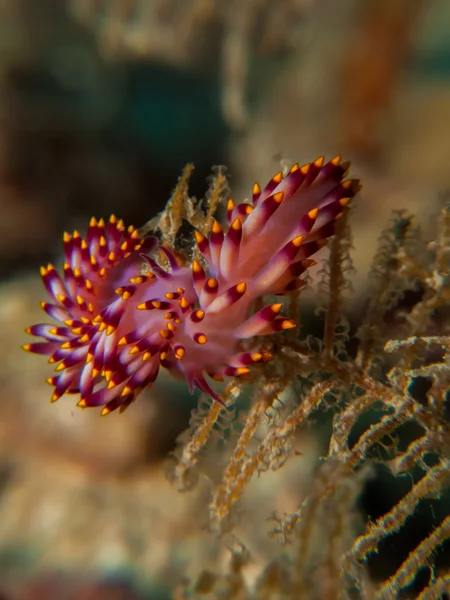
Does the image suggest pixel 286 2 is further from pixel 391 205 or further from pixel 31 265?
pixel 31 265

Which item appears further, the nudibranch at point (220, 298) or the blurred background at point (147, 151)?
the blurred background at point (147, 151)

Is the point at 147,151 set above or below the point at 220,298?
Result: above

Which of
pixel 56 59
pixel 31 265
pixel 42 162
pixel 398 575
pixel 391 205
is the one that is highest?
pixel 56 59

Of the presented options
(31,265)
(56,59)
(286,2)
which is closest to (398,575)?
(31,265)

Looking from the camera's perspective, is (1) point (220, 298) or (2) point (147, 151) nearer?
(1) point (220, 298)

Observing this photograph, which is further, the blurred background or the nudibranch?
the blurred background
